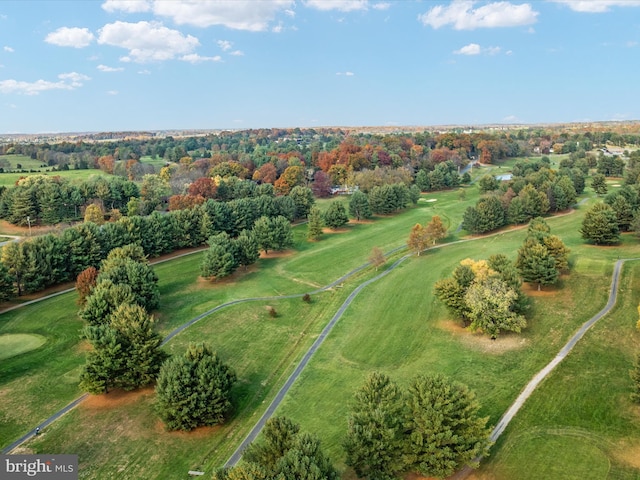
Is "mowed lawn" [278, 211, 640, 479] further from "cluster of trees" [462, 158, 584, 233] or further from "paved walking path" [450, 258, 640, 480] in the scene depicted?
"cluster of trees" [462, 158, 584, 233]

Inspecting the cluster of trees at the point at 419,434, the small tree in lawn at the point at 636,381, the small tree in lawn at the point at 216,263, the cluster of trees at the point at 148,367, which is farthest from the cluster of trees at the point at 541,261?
the small tree in lawn at the point at 216,263

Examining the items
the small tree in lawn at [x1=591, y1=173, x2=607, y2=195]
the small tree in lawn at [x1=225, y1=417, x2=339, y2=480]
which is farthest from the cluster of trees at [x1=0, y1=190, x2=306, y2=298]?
the small tree in lawn at [x1=591, y1=173, x2=607, y2=195]

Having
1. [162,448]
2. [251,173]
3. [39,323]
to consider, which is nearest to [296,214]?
[251,173]

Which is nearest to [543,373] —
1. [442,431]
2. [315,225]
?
[442,431]

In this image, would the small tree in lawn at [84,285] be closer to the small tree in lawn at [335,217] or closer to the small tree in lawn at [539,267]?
the small tree in lawn at [335,217]

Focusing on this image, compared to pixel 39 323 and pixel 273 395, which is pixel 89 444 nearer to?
pixel 273 395

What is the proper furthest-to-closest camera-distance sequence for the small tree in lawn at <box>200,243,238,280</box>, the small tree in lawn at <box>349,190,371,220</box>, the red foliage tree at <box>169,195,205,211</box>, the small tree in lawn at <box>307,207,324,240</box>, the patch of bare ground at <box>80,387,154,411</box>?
→ the small tree in lawn at <box>349,190,371,220</box>
the red foliage tree at <box>169,195,205,211</box>
the small tree in lawn at <box>307,207,324,240</box>
the small tree in lawn at <box>200,243,238,280</box>
the patch of bare ground at <box>80,387,154,411</box>

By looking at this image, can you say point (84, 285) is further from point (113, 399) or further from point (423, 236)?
point (423, 236)
